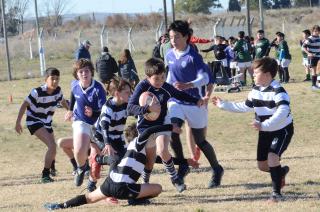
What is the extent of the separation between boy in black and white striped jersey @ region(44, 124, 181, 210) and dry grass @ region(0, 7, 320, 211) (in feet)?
0.51

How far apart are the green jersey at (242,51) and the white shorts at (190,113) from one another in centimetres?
1367

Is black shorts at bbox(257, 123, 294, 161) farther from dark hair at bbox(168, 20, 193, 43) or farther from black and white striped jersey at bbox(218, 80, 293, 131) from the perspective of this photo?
dark hair at bbox(168, 20, 193, 43)

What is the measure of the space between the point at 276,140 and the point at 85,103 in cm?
263

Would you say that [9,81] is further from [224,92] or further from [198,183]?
[198,183]

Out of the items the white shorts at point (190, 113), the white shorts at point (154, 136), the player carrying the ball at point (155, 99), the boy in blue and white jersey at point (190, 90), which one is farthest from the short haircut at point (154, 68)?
the white shorts at point (190, 113)

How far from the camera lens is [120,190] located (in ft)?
24.8

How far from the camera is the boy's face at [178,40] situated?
8.80 m

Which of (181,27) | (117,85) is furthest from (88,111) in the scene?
(181,27)

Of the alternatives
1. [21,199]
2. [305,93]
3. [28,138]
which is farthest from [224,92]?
[21,199]

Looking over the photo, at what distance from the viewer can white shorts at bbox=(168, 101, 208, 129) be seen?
9.00 metres

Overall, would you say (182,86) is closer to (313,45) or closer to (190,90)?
(190,90)

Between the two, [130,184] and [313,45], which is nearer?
[130,184]

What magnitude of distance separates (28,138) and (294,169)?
7.51 metres

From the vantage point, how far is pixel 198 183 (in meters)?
9.34
